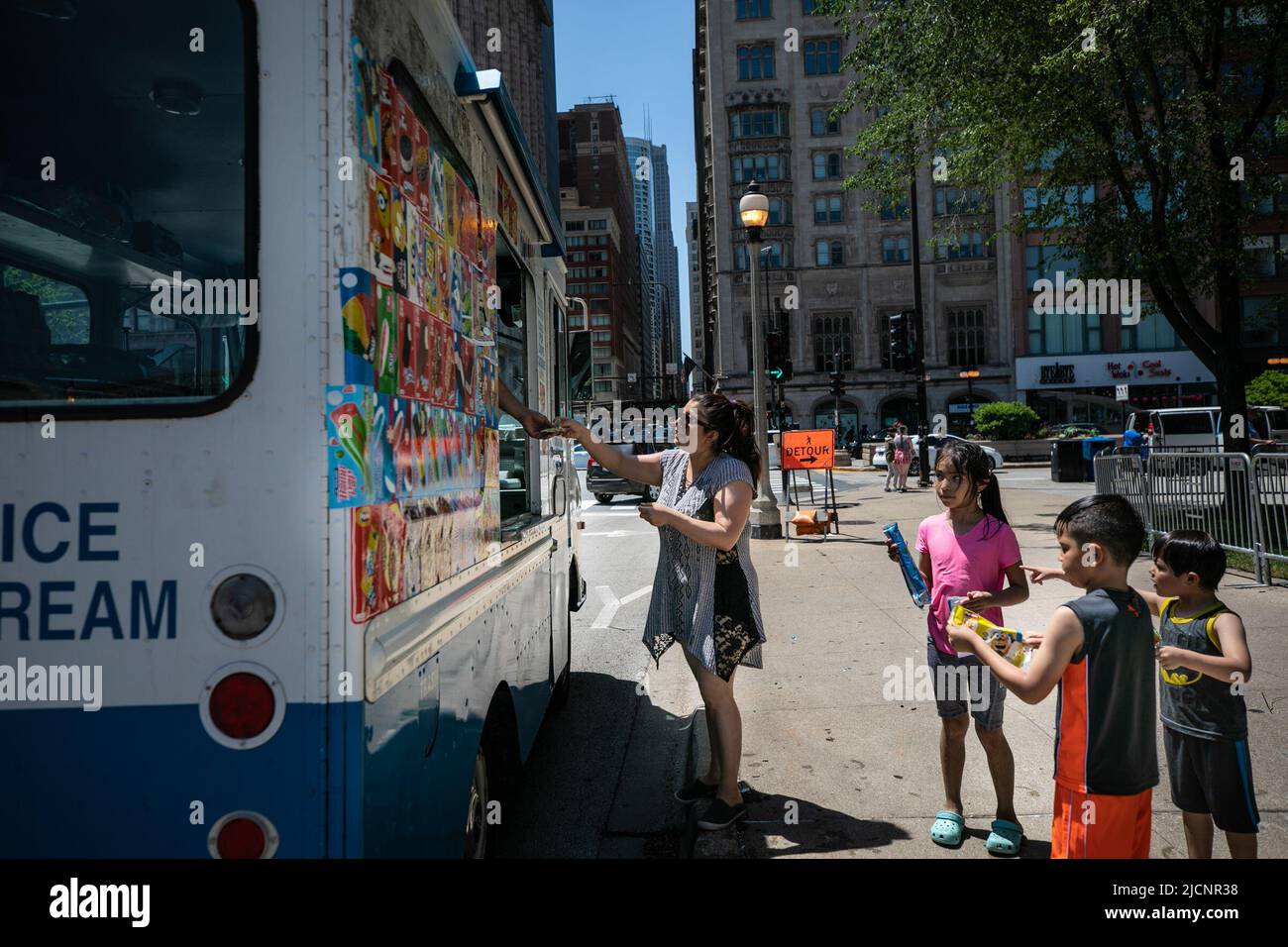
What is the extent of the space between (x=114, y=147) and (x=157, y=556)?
37.0 inches

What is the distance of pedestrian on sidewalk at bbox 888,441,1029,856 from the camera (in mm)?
3721

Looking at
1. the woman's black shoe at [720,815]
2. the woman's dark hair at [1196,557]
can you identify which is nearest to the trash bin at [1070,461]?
the woman's black shoe at [720,815]

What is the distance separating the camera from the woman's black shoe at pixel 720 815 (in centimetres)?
400

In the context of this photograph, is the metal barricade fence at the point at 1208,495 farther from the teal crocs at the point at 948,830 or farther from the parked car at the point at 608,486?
the parked car at the point at 608,486

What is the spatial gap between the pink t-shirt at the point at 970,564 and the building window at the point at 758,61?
65097 millimetres

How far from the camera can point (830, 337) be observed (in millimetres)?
62812

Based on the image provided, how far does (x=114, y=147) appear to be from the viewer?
2094 mm

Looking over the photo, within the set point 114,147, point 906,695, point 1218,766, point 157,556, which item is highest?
point 114,147

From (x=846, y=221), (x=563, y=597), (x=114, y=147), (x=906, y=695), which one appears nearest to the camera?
(x=114, y=147)

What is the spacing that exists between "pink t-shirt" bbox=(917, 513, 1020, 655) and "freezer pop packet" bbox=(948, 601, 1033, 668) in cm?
92

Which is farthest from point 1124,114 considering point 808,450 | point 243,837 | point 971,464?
point 243,837

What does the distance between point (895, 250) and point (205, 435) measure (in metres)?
65.2

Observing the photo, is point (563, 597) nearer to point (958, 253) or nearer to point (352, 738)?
point (352, 738)
